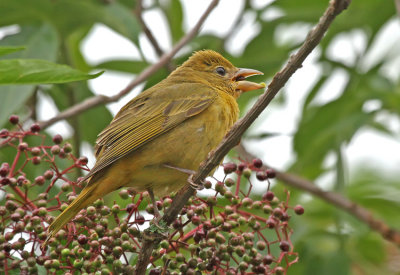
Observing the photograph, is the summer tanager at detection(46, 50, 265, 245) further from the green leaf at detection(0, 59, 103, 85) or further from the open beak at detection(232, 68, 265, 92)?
the green leaf at detection(0, 59, 103, 85)

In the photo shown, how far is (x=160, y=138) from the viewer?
182 inches

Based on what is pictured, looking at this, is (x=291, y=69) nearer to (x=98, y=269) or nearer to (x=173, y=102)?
(x=98, y=269)

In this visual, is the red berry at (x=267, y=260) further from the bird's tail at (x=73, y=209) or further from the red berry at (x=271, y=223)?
the bird's tail at (x=73, y=209)

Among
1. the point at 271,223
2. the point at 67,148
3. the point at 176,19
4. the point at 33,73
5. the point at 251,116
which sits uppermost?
the point at 33,73

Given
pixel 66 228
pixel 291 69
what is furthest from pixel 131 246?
pixel 291 69

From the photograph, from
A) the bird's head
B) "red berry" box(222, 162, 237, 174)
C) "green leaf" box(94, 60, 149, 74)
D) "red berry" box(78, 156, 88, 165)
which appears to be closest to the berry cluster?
"red berry" box(222, 162, 237, 174)

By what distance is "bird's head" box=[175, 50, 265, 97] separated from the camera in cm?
552

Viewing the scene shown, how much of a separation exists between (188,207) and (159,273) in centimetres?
44

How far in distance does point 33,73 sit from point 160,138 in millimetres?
1449

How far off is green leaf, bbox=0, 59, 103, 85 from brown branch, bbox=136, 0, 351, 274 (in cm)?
71

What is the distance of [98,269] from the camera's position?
3254 mm

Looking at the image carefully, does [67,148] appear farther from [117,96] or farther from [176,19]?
[176,19]

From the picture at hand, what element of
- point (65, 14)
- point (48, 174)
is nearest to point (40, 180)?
point (48, 174)

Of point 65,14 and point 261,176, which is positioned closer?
point 261,176
